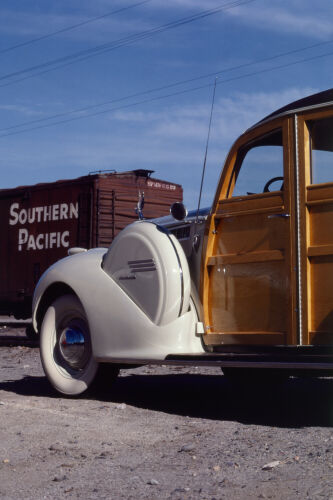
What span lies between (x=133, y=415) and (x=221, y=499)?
7.76 feet

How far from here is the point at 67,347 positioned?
641 cm

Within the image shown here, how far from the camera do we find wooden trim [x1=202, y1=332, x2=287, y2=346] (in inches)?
204

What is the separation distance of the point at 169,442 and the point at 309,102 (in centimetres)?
257

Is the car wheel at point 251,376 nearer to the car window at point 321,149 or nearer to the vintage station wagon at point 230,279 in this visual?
the vintage station wagon at point 230,279

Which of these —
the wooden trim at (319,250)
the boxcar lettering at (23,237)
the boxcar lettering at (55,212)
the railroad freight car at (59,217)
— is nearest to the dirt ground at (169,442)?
the wooden trim at (319,250)

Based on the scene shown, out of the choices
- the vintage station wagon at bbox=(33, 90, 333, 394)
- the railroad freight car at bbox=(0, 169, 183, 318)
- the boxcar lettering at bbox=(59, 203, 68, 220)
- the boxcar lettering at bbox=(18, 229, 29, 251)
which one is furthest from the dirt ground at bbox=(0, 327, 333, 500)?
the boxcar lettering at bbox=(18, 229, 29, 251)

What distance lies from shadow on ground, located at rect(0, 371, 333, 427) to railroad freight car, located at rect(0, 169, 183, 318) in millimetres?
8263

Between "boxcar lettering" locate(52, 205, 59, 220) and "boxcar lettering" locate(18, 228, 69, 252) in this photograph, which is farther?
"boxcar lettering" locate(52, 205, 59, 220)

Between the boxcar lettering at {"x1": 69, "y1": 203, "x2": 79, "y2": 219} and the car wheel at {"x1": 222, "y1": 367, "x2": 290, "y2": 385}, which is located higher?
the boxcar lettering at {"x1": 69, "y1": 203, "x2": 79, "y2": 219}

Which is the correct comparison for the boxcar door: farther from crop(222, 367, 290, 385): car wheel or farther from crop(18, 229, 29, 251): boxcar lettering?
crop(18, 229, 29, 251): boxcar lettering

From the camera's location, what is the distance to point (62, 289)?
6609 millimetres

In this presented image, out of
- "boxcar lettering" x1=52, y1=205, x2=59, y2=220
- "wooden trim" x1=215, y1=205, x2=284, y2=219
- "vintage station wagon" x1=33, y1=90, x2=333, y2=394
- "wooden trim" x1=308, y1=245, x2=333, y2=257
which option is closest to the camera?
"wooden trim" x1=308, y1=245, x2=333, y2=257

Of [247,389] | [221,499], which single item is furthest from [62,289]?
[221,499]

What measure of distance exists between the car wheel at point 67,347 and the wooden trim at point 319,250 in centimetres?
219
